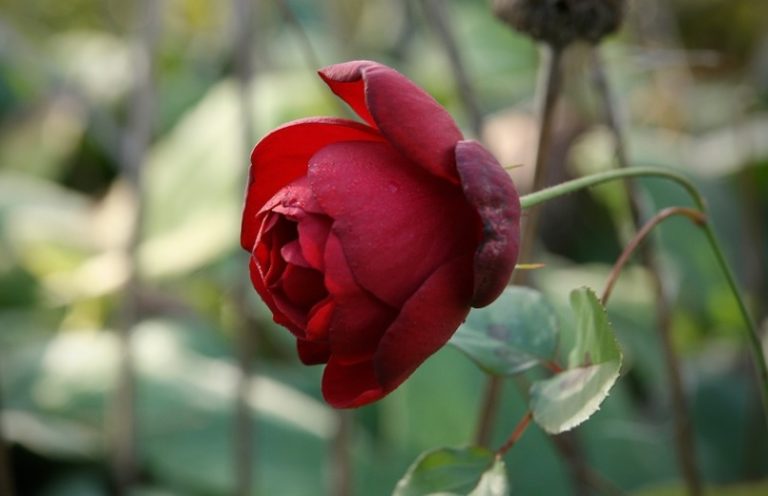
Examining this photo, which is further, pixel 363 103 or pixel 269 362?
pixel 269 362

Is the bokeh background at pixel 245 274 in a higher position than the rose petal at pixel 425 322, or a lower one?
lower

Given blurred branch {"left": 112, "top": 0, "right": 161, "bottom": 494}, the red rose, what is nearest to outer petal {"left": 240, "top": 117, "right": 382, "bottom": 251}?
the red rose

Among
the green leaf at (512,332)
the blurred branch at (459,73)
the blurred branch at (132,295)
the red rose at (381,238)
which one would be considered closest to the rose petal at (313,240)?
the red rose at (381,238)

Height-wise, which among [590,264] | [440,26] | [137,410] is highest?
[440,26]

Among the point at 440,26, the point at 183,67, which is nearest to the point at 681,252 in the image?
the point at 440,26

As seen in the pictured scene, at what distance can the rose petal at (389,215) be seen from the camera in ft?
0.89

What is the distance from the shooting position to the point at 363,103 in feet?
1.01

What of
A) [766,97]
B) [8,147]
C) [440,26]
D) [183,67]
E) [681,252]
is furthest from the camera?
[183,67]

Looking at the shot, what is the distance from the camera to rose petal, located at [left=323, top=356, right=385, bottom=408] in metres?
0.29

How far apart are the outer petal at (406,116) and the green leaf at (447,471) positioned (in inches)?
3.5

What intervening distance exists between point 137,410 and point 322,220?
0.58m

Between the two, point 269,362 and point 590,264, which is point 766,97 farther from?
point 269,362

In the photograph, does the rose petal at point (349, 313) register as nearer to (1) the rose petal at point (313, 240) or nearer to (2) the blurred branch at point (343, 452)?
(1) the rose petal at point (313, 240)

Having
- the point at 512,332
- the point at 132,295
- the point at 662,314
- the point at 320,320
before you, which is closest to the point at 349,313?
the point at 320,320
